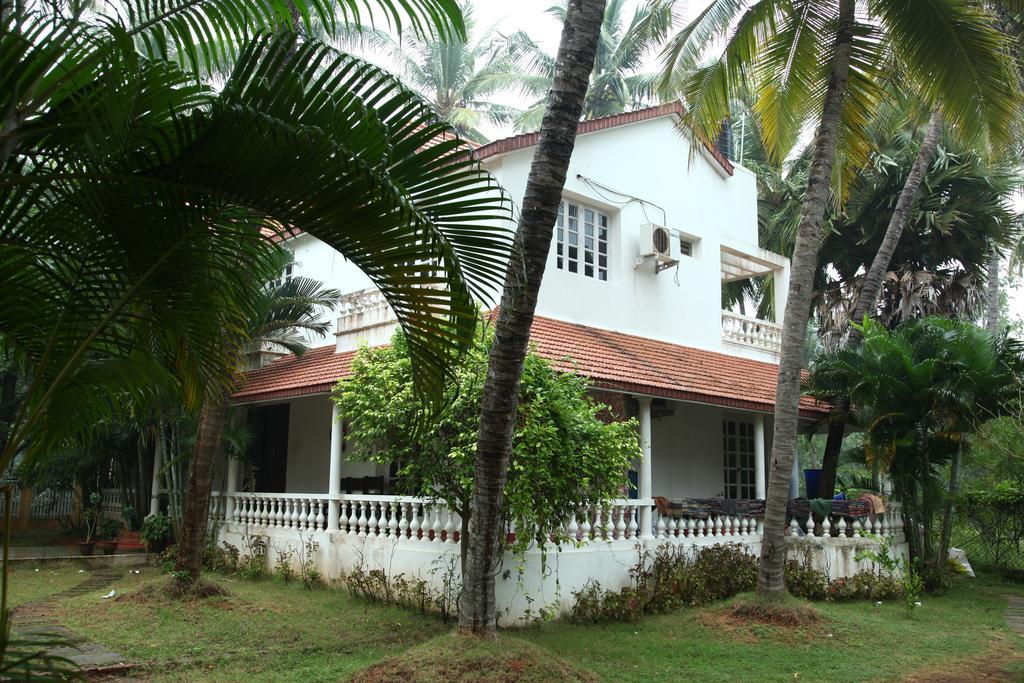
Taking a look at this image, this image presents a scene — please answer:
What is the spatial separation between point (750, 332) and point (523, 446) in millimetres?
9503

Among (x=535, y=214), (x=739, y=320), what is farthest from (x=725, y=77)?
(x=535, y=214)

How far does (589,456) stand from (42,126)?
6042mm

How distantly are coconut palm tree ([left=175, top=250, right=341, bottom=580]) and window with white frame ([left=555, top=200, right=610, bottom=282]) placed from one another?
12.3ft

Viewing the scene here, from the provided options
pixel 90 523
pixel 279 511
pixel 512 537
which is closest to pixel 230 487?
pixel 279 511

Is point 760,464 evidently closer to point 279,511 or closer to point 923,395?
point 923,395

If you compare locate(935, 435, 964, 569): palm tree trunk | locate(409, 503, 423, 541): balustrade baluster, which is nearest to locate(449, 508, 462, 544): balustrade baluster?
locate(409, 503, 423, 541): balustrade baluster

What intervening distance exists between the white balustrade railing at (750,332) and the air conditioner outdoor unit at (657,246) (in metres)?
2.20

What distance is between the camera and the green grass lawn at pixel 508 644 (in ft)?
21.6

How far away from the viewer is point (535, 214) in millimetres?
6422

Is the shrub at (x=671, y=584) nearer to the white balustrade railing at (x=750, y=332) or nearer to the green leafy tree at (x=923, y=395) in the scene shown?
the green leafy tree at (x=923, y=395)

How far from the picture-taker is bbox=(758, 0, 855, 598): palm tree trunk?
1026cm

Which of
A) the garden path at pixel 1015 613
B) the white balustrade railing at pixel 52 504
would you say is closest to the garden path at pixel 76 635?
the white balustrade railing at pixel 52 504

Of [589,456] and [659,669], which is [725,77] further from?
[659,669]

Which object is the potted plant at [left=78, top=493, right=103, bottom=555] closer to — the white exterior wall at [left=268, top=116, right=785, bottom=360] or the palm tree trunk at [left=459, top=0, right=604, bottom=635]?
the white exterior wall at [left=268, top=116, right=785, bottom=360]
